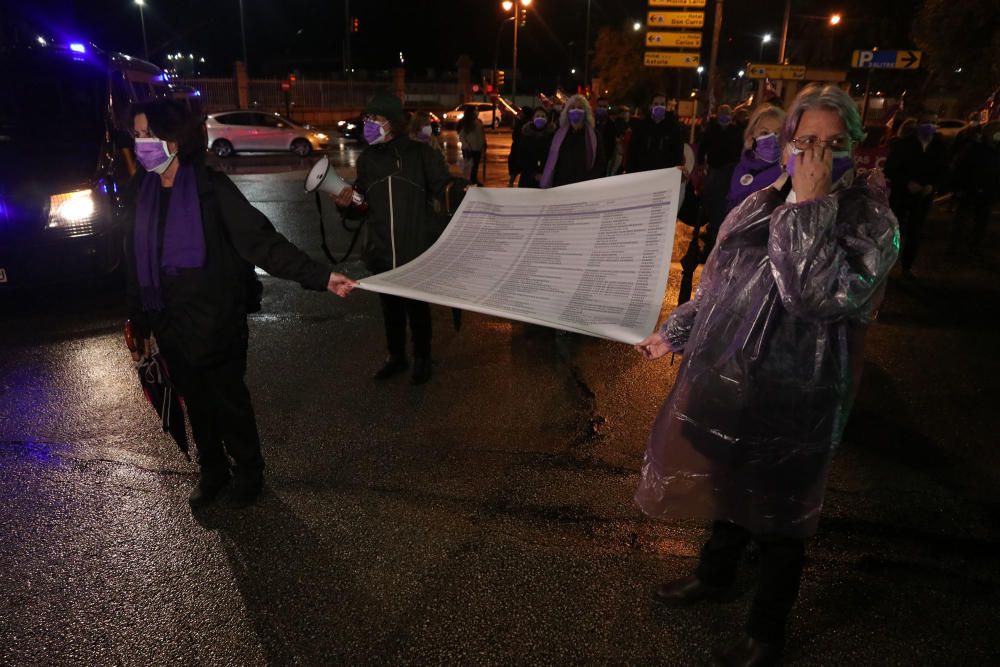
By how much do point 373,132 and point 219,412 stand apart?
2.05 m

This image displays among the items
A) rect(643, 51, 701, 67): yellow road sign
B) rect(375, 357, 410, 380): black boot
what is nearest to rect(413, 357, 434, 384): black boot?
rect(375, 357, 410, 380): black boot

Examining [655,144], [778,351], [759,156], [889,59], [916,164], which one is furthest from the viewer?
[889,59]

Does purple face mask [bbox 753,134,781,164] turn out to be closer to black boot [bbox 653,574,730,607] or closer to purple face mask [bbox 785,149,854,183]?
purple face mask [bbox 785,149,854,183]

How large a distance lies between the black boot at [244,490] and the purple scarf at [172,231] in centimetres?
104

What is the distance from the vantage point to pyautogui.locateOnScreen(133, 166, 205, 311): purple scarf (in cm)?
283

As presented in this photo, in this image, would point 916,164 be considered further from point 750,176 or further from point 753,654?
point 753,654

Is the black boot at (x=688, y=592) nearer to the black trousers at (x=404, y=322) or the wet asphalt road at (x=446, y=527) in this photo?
the wet asphalt road at (x=446, y=527)

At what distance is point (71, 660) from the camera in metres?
2.35

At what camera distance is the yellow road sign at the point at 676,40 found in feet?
53.7

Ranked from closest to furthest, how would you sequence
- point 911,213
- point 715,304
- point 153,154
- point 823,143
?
point 823,143 < point 715,304 < point 153,154 < point 911,213

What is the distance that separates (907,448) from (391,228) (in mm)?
3443

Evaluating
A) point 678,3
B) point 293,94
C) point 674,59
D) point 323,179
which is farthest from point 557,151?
point 293,94

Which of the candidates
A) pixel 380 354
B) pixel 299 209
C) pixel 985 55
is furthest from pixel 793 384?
pixel 985 55

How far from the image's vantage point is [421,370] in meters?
4.80
